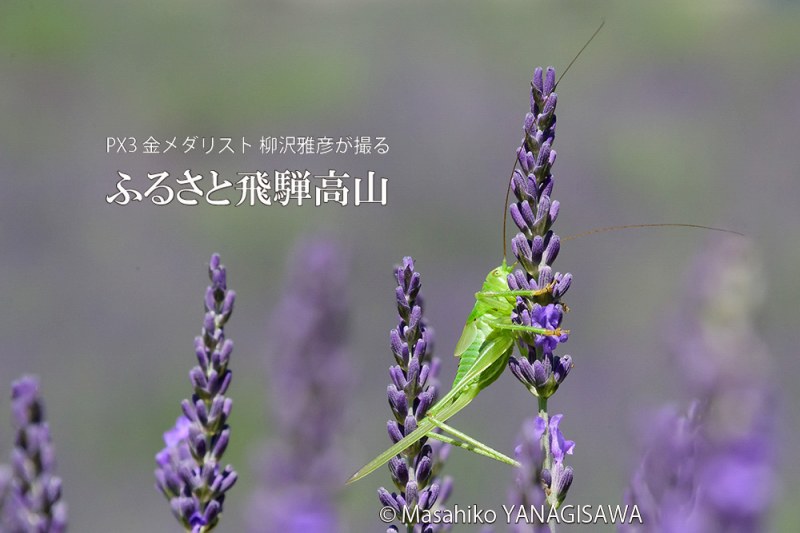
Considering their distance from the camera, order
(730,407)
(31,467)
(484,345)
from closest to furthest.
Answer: (730,407) < (31,467) < (484,345)

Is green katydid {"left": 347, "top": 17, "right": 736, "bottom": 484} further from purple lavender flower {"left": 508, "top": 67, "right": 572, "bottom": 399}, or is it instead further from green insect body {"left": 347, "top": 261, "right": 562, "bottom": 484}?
purple lavender flower {"left": 508, "top": 67, "right": 572, "bottom": 399}

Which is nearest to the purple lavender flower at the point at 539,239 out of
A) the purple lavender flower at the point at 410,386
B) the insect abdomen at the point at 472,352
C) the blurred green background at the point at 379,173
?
the purple lavender flower at the point at 410,386

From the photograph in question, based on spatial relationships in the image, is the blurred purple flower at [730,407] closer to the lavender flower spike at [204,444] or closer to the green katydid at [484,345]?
the lavender flower spike at [204,444]

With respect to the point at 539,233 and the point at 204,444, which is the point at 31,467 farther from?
the point at 539,233

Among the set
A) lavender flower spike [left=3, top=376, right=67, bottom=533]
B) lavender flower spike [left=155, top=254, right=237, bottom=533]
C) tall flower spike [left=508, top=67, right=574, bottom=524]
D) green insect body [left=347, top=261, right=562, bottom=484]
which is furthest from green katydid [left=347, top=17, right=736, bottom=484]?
lavender flower spike [left=3, top=376, right=67, bottom=533]

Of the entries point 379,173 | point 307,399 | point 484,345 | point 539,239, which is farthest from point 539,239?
point 379,173

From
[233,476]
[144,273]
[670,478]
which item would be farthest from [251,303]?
[670,478]
